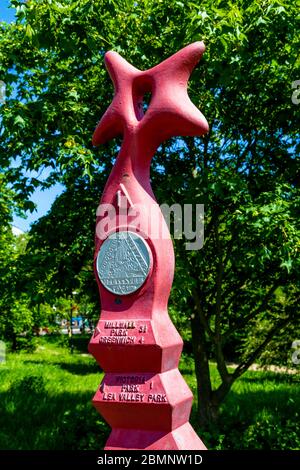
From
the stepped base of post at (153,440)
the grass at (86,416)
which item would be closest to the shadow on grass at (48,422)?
the grass at (86,416)

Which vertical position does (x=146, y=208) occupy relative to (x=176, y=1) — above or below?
below

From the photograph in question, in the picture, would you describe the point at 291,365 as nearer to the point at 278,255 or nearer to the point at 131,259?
the point at 278,255

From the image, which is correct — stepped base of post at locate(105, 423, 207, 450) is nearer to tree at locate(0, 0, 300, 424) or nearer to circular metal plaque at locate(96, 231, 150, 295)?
circular metal plaque at locate(96, 231, 150, 295)

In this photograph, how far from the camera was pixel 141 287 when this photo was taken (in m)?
4.30

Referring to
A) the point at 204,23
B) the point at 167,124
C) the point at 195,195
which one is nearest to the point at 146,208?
the point at 167,124

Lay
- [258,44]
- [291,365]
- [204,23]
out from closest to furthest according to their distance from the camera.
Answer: [204,23] → [258,44] → [291,365]

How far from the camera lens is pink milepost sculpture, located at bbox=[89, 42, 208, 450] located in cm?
414

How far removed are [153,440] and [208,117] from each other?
4.63 meters

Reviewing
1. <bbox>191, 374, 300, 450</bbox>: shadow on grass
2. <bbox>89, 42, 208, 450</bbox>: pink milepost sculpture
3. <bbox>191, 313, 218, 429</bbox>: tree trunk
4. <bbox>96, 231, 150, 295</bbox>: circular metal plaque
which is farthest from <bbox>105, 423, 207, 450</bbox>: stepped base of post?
<bbox>191, 313, 218, 429</bbox>: tree trunk

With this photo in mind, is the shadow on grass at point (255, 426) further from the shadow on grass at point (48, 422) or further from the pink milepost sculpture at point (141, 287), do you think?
the pink milepost sculpture at point (141, 287)

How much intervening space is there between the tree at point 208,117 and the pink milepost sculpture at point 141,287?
35.3 inches

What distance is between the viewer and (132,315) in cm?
432

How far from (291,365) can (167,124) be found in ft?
31.4
